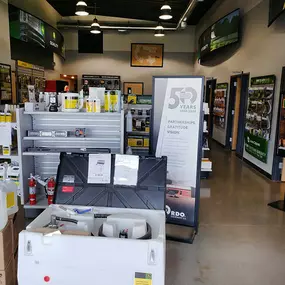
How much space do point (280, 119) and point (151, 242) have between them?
4.49 meters

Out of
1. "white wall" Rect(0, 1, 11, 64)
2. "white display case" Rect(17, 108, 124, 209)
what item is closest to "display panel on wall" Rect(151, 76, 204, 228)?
"white display case" Rect(17, 108, 124, 209)

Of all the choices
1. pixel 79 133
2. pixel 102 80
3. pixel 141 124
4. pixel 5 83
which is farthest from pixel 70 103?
pixel 102 80

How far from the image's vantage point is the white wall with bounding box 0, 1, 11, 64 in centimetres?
661

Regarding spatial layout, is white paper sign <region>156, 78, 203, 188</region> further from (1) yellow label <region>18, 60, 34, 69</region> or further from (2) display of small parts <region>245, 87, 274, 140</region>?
(1) yellow label <region>18, 60, 34, 69</region>

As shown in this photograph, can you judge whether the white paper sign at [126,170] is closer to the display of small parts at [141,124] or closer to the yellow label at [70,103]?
the yellow label at [70,103]

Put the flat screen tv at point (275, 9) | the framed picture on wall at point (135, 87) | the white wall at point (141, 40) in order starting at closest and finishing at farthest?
the flat screen tv at point (275, 9) → the white wall at point (141, 40) → the framed picture on wall at point (135, 87)

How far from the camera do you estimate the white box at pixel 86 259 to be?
4.57 ft

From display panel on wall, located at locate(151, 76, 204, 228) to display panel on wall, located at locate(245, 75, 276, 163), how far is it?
3.23 metres

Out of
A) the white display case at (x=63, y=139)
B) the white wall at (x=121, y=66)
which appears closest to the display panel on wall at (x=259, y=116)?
the white display case at (x=63, y=139)

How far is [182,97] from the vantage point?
3123mm

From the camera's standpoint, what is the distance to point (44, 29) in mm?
8703

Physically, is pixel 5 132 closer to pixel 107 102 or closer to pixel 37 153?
pixel 37 153

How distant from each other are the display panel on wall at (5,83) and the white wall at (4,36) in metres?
0.16

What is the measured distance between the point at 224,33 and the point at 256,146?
11.3 feet
